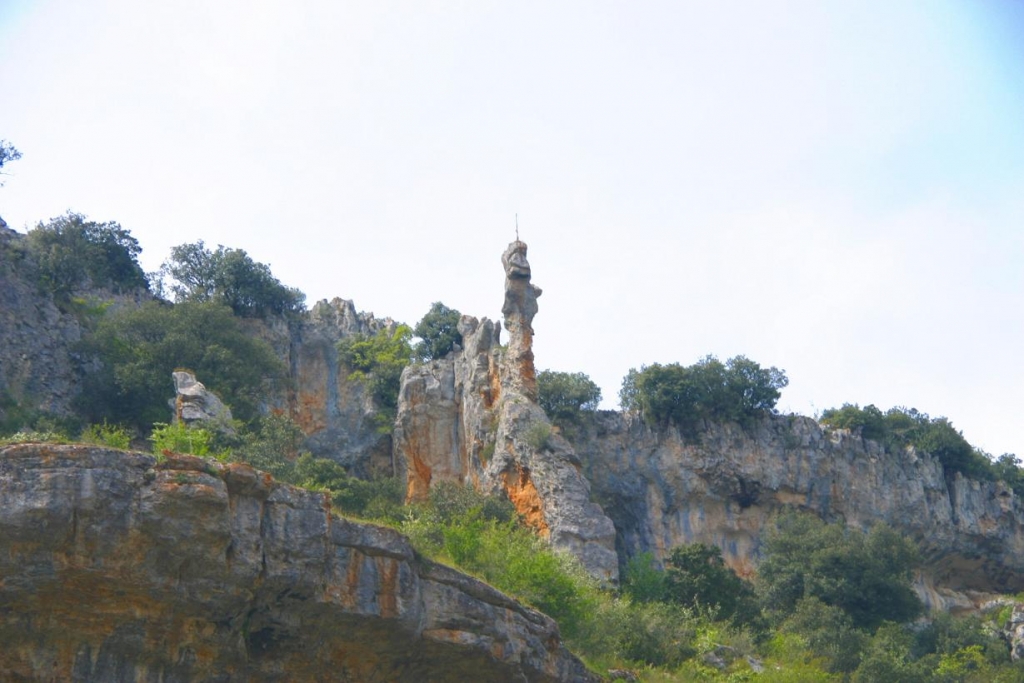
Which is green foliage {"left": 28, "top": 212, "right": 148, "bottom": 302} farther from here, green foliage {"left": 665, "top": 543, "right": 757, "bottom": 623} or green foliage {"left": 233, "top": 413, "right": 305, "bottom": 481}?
green foliage {"left": 665, "top": 543, "right": 757, "bottom": 623}

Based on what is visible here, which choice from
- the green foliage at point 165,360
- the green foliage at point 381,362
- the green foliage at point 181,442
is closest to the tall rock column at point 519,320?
the green foliage at point 381,362

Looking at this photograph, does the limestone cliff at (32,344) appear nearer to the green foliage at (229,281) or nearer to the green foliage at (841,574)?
the green foliage at (229,281)

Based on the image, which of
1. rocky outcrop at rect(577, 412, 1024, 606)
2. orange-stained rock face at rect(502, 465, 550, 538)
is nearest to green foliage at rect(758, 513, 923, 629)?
rocky outcrop at rect(577, 412, 1024, 606)

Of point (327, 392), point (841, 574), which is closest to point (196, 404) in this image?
point (327, 392)

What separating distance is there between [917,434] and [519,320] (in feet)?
67.3

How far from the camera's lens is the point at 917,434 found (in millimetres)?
62406

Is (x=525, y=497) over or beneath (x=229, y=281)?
beneath

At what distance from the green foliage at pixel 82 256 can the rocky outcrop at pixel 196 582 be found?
2600 cm

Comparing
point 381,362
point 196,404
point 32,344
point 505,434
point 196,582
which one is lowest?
point 196,582

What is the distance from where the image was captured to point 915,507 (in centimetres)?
5831

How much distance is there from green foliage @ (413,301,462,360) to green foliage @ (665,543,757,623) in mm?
12686

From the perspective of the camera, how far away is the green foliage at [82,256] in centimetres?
5122

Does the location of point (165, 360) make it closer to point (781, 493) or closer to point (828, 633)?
point (828, 633)

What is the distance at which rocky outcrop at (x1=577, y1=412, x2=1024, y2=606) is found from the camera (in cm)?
5350
